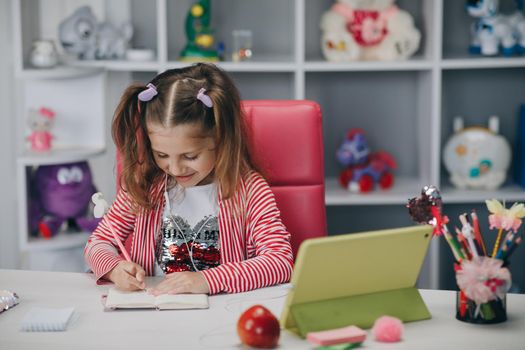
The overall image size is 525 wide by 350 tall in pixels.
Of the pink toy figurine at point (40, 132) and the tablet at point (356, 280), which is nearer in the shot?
the tablet at point (356, 280)

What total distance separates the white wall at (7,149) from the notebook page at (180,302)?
5.77ft

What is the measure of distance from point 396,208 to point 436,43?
659 millimetres

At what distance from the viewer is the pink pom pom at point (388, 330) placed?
4.21ft

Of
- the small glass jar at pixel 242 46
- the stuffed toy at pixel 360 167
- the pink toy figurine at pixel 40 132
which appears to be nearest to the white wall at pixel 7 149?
the pink toy figurine at pixel 40 132

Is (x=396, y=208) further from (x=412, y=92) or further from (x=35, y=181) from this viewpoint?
(x=35, y=181)

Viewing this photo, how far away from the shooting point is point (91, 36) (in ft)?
9.38

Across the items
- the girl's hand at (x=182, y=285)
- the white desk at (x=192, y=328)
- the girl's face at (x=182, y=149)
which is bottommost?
the white desk at (x=192, y=328)

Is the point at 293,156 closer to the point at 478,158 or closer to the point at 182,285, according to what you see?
the point at 182,285

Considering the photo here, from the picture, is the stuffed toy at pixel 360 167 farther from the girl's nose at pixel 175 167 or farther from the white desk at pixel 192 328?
the white desk at pixel 192 328

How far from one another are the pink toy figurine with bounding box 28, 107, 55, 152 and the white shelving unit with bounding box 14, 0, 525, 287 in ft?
0.67

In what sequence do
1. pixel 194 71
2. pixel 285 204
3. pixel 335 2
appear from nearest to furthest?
pixel 194 71, pixel 285 204, pixel 335 2

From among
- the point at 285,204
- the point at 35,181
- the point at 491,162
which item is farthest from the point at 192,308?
the point at 491,162

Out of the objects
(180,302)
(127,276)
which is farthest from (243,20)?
(180,302)

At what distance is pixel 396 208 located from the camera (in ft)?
10.5
